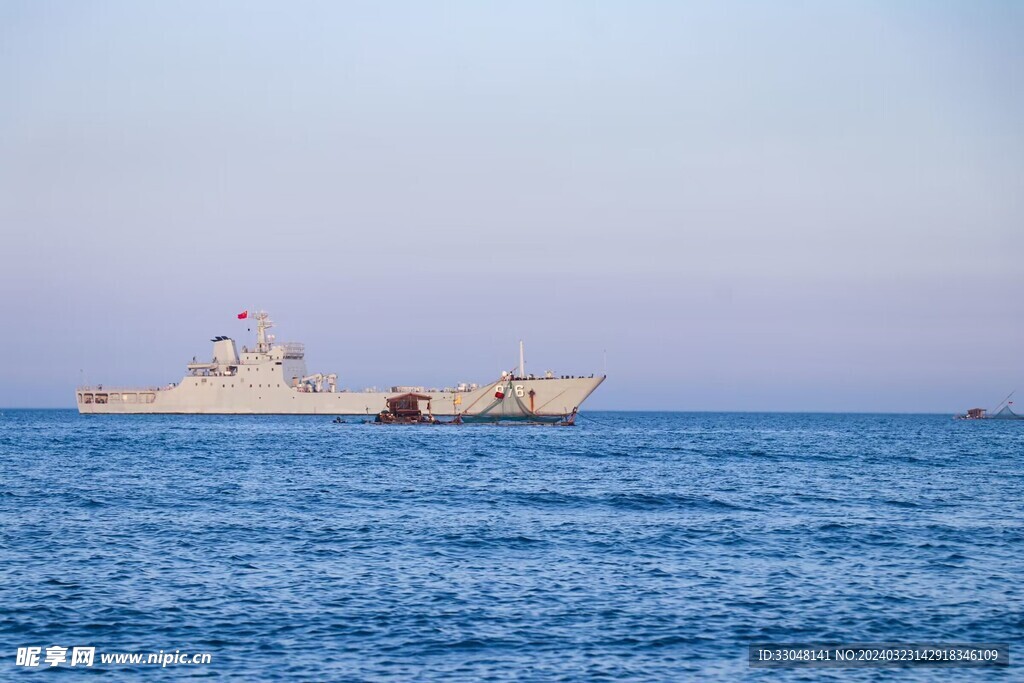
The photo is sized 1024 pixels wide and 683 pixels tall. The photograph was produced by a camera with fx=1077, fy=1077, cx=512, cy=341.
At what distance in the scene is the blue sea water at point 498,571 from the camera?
1606cm

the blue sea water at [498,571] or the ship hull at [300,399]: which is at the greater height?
the ship hull at [300,399]

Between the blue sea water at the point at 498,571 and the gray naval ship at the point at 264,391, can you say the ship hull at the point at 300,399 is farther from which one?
the blue sea water at the point at 498,571

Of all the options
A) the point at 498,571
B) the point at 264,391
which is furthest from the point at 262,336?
the point at 498,571

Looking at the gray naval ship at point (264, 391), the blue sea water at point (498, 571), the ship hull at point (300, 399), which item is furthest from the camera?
the gray naval ship at point (264, 391)

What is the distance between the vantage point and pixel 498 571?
72.7 ft

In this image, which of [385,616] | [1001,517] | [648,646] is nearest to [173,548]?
[385,616]

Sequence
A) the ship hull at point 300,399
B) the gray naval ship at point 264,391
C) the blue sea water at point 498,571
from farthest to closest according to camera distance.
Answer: the gray naval ship at point 264,391
the ship hull at point 300,399
the blue sea water at point 498,571

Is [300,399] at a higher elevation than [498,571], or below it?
higher

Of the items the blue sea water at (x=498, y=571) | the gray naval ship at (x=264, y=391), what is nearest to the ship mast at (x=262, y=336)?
the gray naval ship at (x=264, y=391)

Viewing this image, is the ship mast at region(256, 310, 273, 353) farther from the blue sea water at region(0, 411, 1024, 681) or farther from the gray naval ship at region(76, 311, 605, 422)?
the blue sea water at region(0, 411, 1024, 681)

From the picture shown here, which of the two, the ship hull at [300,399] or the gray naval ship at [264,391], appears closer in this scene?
the ship hull at [300,399]

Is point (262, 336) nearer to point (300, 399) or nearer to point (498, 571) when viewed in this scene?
point (300, 399)

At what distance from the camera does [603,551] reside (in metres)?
24.8

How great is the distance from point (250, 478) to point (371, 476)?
193 inches
